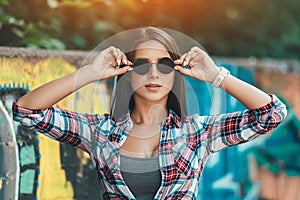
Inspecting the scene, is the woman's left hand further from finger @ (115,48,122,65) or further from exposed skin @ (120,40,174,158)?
finger @ (115,48,122,65)

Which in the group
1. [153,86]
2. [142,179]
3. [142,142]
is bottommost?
[142,179]

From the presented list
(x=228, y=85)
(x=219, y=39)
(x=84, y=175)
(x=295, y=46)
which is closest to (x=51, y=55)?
(x=84, y=175)

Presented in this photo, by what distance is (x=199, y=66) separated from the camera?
3.10 m

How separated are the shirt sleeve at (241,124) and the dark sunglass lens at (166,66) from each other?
0.99 ft

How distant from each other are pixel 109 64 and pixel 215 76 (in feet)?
1.56

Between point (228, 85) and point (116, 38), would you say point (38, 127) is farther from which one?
point (228, 85)

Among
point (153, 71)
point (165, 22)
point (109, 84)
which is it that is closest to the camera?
point (153, 71)

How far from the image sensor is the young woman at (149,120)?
304 cm

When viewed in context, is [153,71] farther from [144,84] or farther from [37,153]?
[37,153]

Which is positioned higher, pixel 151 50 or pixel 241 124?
pixel 151 50

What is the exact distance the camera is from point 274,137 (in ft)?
23.0

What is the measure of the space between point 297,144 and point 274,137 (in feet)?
1.14

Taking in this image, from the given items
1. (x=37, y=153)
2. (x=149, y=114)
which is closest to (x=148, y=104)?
(x=149, y=114)

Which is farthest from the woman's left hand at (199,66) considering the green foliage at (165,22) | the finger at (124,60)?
the green foliage at (165,22)
